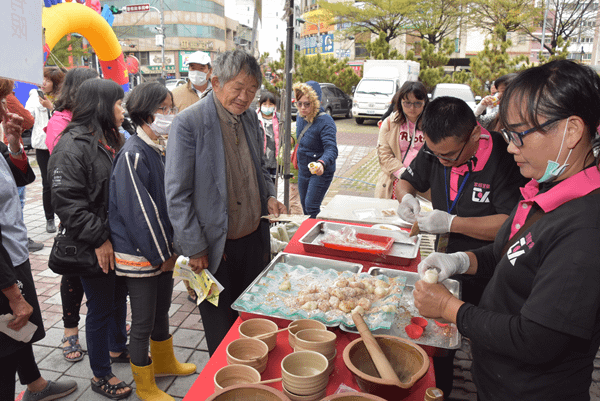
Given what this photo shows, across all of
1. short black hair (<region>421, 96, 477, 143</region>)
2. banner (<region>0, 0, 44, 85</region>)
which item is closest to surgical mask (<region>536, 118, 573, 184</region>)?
short black hair (<region>421, 96, 477, 143</region>)

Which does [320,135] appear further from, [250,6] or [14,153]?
[14,153]

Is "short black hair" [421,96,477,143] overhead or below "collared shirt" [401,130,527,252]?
overhead

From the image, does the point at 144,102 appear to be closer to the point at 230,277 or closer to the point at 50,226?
the point at 230,277

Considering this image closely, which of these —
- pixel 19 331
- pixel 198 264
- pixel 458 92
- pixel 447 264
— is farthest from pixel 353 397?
pixel 458 92

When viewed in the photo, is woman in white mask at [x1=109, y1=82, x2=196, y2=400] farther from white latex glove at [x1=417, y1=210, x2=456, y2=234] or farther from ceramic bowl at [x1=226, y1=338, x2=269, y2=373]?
white latex glove at [x1=417, y1=210, x2=456, y2=234]

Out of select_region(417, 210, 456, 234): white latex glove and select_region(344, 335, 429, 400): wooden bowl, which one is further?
select_region(417, 210, 456, 234): white latex glove

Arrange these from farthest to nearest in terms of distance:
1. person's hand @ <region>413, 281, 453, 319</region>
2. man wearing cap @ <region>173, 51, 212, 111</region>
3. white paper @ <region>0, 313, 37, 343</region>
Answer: man wearing cap @ <region>173, 51, 212, 111</region> < white paper @ <region>0, 313, 37, 343</region> < person's hand @ <region>413, 281, 453, 319</region>

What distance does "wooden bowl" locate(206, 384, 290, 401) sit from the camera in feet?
3.82

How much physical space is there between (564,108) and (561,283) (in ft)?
1.57

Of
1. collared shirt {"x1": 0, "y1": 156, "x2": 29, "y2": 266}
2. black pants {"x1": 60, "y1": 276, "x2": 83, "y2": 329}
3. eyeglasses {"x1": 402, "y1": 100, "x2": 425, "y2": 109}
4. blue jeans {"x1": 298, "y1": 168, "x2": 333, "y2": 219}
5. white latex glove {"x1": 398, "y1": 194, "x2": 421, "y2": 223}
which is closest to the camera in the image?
collared shirt {"x1": 0, "y1": 156, "x2": 29, "y2": 266}

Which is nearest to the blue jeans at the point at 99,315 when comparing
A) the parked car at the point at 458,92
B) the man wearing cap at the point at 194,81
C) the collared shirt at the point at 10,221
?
the collared shirt at the point at 10,221

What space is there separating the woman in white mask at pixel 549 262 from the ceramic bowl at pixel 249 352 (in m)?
0.60

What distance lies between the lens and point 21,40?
1202 millimetres

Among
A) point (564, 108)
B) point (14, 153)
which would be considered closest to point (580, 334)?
point (564, 108)
